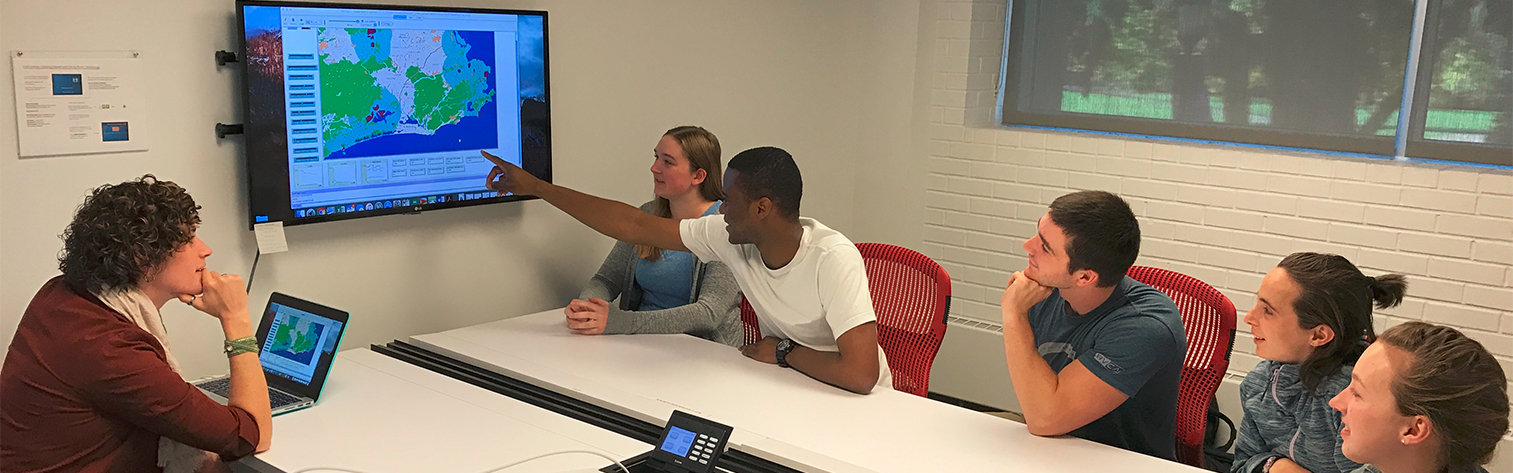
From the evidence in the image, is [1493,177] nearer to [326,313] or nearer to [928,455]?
[928,455]

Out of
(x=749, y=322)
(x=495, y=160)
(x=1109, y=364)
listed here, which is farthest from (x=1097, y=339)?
(x=495, y=160)

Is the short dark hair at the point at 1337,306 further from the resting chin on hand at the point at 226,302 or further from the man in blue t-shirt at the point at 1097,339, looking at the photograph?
the resting chin on hand at the point at 226,302

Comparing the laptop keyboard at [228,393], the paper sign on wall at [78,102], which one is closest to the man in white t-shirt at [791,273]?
the laptop keyboard at [228,393]

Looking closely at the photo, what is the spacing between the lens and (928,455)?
2.15m

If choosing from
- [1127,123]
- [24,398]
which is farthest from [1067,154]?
[24,398]

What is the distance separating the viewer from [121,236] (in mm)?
1866

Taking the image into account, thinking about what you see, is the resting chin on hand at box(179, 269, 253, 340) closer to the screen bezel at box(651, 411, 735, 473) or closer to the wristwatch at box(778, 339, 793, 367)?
the screen bezel at box(651, 411, 735, 473)

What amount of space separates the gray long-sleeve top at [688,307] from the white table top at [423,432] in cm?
58

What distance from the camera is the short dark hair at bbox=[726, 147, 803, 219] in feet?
8.57

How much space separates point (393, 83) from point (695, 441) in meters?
1.57

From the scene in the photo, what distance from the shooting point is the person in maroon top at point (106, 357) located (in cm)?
183

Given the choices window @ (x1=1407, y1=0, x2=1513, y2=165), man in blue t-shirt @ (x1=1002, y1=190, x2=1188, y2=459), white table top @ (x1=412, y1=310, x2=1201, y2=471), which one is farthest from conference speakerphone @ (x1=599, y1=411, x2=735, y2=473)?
window @ (x1=1407, y1=0, x2=1513, y2=165)

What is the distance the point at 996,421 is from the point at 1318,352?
66cm

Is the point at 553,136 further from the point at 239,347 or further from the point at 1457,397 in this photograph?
the point at 1457,397
